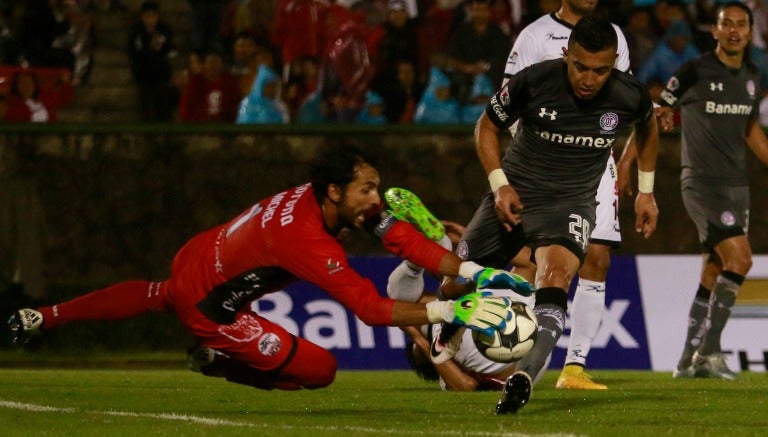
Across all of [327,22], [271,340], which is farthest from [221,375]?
[327,22]

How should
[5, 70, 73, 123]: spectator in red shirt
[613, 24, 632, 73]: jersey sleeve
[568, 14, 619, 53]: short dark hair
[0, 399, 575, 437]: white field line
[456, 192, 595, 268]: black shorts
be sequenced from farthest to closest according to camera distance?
[5, 70, 73, 123]: spectator in red shirt, [613, 24, 632, 73]: jersey sleeve, [456, 192, 595, 268]: black shorts, [568, 14, 619, 53]: short dark hair, [0, 399, 575, 437]: white field line

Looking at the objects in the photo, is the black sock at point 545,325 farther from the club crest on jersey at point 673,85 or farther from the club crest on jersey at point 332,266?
the club crest on jersey at point 673,85

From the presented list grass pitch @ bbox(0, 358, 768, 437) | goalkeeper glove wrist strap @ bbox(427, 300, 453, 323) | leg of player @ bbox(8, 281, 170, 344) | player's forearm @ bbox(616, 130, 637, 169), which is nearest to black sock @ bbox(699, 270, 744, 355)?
grass pitch @ bbox(0, 358, 768, 437)

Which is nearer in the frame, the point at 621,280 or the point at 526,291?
the point at 526,291

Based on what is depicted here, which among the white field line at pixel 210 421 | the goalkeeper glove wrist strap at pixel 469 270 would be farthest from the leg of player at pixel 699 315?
the white field line at pixel 210 421

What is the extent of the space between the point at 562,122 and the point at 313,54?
22.5ft

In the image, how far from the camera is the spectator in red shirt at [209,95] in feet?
46.7

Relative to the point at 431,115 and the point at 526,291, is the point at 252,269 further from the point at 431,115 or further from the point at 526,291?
the point at 431,115

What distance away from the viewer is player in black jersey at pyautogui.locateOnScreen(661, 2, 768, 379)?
10867 mm

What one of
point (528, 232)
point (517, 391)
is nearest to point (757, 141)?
point (528, 232)

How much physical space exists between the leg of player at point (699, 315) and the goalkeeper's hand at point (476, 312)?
4.43 m

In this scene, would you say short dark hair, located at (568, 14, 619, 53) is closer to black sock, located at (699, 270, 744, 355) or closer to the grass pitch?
the grass pitch

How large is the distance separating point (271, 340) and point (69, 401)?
1.21 m

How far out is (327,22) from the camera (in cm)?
1495
